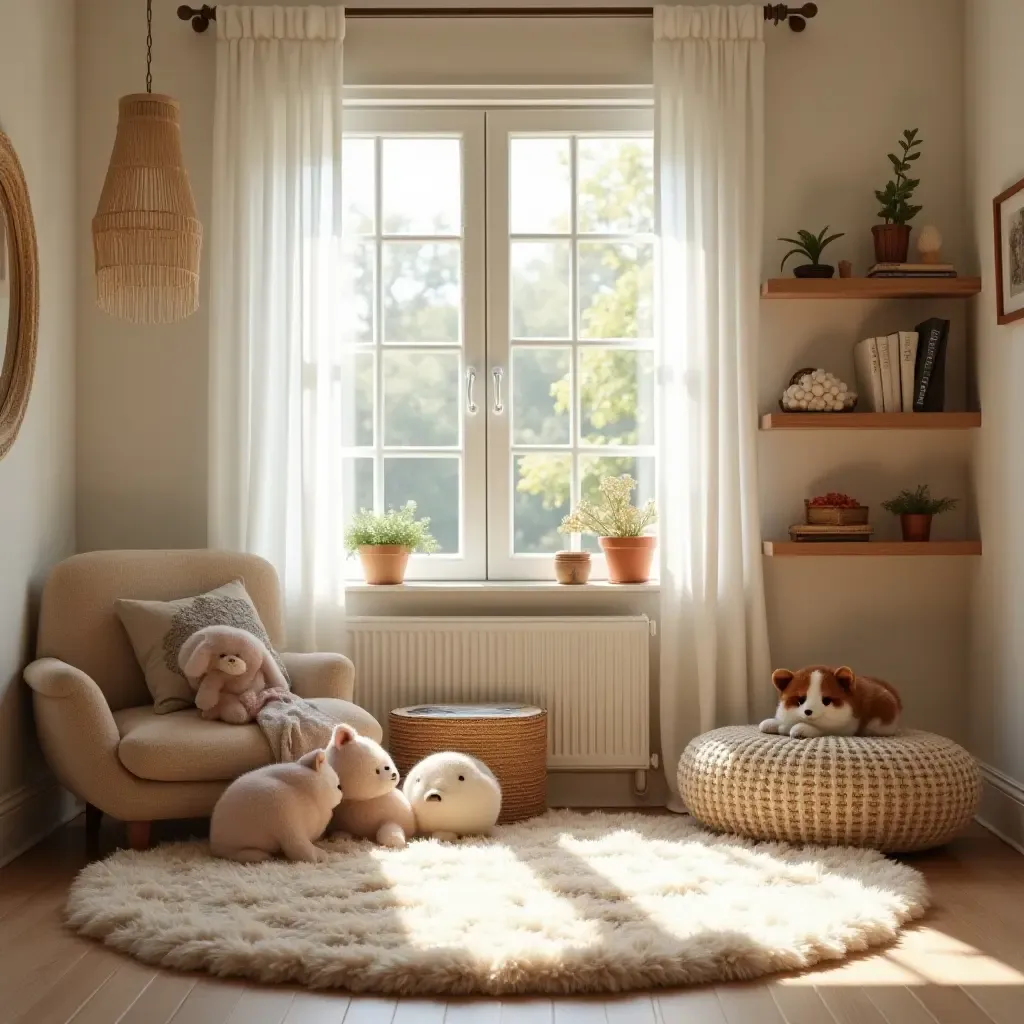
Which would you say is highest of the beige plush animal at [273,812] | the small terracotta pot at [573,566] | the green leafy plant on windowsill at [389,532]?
the green leafy plant on windowsill at [389,532]

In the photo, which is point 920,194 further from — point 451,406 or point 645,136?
point 451,406

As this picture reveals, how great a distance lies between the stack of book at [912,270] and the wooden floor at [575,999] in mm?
2107

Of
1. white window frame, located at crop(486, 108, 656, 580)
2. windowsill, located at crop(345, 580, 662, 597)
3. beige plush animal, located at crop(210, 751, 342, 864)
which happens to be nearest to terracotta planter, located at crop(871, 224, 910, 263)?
white window frame, located at crop(486, 108, 656, 580)

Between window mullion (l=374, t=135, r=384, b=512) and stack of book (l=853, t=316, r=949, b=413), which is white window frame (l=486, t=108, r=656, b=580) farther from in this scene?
stack of book (l=853, t=316, r=949, b=413)

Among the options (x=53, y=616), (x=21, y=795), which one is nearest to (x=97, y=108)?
(x=53, y=616)

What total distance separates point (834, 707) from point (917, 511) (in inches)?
32.9

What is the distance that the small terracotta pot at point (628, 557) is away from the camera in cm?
435

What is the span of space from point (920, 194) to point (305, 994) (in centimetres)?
325

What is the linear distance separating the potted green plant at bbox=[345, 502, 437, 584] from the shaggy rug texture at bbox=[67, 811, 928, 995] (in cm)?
103

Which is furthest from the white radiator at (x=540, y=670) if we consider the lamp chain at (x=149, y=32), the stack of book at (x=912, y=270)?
the lamp chain at (x=149, y=32)

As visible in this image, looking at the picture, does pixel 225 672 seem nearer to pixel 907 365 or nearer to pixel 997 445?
pixel 907 365

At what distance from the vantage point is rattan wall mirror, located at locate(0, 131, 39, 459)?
3.69 m

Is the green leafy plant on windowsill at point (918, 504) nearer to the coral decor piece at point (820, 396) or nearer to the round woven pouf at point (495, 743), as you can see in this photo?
the coral decor piece at point (820, 396)

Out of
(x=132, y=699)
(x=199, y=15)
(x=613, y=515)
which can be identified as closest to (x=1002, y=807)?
(x=613, y=515)
